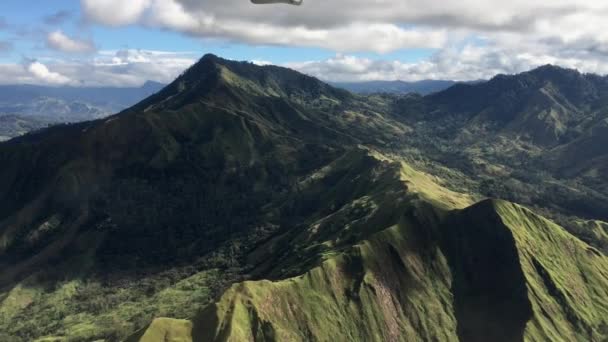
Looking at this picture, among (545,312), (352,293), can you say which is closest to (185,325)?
(352,293)

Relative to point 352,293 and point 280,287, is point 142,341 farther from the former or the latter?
point 352,293

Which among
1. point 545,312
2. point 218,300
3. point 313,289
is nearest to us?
point 218,300

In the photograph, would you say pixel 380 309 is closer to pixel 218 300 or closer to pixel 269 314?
pixel 269 314

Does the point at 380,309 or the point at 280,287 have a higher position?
the point at 280,287

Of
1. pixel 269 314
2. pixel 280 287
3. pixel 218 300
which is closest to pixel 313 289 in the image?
pixel 280 287

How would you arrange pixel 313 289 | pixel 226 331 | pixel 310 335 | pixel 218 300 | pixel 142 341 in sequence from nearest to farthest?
pixel 142 341 < pixel 226 331 < pixel 218 300 < pixel 310 335 < pixel 313 289

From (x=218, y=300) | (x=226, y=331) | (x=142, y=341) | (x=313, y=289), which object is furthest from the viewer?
(x=313, y=289)

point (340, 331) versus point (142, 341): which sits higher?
point (142, 341)

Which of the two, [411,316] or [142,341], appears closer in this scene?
[142,341]

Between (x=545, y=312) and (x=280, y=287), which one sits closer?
(x=280, y=287)
